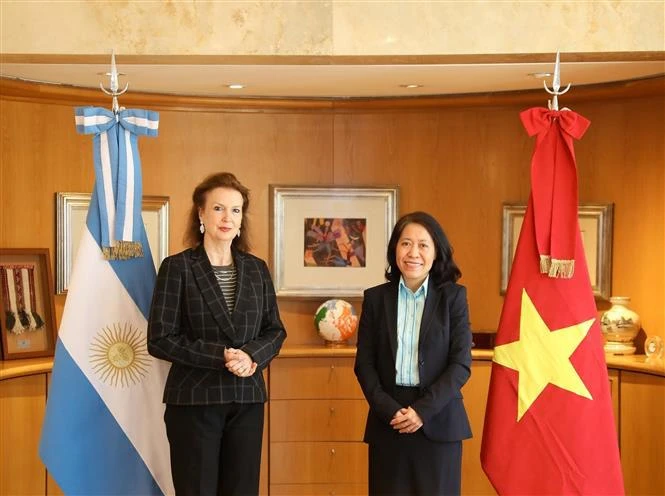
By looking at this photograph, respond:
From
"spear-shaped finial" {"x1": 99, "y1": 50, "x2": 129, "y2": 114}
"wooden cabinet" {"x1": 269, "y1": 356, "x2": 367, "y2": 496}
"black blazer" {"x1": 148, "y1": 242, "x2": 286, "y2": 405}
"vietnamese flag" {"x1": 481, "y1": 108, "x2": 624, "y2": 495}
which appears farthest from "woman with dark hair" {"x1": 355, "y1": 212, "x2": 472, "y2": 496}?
"wooden cabinet" {"x1": 269, "y1": 356, "x2": 367, "y2": 496}

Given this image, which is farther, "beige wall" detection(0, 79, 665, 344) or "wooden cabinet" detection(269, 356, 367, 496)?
"beige wall" detection(0, 79, 665, 344)

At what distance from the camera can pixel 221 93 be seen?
4945mm

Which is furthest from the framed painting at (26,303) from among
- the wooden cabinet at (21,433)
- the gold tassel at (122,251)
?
the gold tassel at (122,251)

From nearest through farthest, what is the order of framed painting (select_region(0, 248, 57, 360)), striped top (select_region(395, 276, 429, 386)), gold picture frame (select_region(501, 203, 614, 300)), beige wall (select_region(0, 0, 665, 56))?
striped top (select_region(395, 276, 429, 386)), beige wall (select_region(0, 0, 665, 56)), framed painting (select_region(0, 248, 57, 360)), gold picture frame (select_region(501, 203, 614, 300))

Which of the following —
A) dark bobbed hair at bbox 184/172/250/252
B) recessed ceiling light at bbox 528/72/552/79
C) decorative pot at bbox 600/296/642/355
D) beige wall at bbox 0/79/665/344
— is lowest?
decorative pot at bbox 600/296/642/355

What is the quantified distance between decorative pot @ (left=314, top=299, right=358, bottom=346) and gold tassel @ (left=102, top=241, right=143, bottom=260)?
166 cm

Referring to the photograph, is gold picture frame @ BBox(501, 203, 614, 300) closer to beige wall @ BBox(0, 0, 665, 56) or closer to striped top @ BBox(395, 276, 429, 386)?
beige wall @ BBox(0, 0, 665, 56)

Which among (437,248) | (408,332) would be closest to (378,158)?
(437,248)

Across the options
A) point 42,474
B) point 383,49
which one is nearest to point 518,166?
point 383,49

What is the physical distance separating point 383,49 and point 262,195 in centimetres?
177

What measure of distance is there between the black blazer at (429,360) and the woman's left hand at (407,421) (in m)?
0.01

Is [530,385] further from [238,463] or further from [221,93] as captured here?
[221,93]

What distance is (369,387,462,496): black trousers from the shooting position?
322 centimetres

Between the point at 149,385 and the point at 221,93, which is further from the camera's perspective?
the point at 221,93
